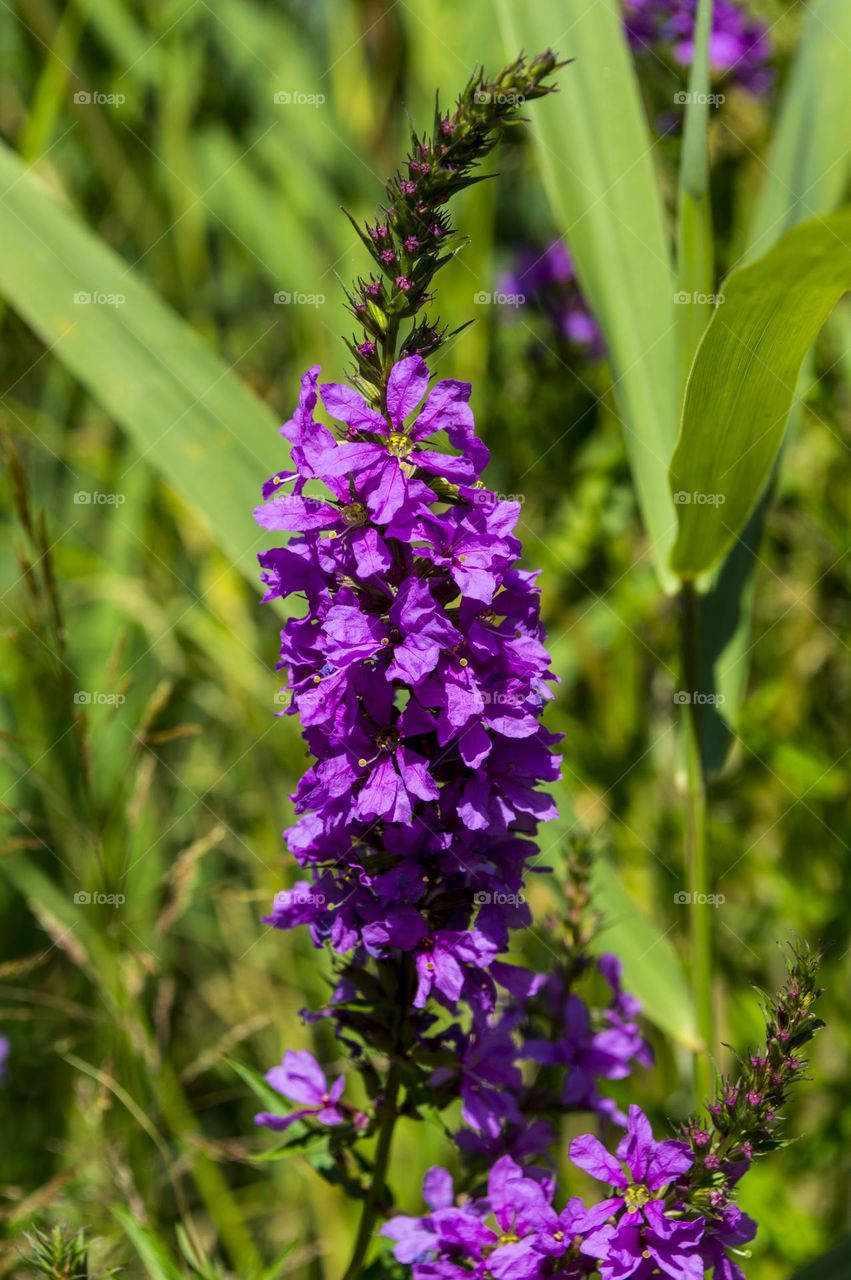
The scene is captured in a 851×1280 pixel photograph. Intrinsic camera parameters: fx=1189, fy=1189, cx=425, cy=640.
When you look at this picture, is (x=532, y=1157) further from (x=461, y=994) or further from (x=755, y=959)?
(x=755, y=959)

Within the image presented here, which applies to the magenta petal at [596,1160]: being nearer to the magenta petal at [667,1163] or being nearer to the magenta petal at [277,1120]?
the magenta petal at [667,1163]

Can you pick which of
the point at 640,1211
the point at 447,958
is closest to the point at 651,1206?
the point at 640,1211

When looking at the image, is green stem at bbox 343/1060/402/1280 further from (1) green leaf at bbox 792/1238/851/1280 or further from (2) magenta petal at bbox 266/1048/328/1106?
(1) green leaf at bbox 792/1238/851/1280

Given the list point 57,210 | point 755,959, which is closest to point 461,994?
point 57,210

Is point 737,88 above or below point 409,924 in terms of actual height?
above

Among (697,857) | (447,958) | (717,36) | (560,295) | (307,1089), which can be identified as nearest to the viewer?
(447,958)

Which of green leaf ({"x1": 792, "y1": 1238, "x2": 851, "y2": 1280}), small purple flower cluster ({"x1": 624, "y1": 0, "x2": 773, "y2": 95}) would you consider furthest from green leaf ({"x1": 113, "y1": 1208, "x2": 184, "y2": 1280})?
small purple flower cluster ({"x1": 624, "y1": 0, "x2": 773, "y2": 95})

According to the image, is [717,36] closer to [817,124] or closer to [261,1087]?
[817,124]
